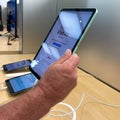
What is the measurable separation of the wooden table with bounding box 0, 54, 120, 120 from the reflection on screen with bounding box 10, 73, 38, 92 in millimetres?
46

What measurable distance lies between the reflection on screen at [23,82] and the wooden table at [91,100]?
0.05 m

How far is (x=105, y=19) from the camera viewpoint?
36.6 inches

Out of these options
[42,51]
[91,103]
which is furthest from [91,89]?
[42,51]

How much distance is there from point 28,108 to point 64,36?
0.41 m

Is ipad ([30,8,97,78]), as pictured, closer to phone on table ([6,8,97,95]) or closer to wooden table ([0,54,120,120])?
phone on table ([6,8,97,95])

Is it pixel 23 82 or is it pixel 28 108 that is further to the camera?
pixel 23 82

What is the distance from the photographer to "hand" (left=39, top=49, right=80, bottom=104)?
16.8 inches

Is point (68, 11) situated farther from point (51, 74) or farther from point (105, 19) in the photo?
point (51, 74)

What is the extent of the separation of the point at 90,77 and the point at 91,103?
0.89 feet

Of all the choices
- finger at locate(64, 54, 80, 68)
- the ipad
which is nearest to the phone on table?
the ipad

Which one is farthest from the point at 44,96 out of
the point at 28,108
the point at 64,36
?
the point at 64,36

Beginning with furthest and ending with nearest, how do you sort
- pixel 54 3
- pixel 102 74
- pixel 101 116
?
pixel 54 3, pixel 102 74, pixel 101 116

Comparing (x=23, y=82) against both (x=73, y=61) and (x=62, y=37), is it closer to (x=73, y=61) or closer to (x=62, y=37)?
(x=62, y=37)

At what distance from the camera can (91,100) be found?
0.77 m
